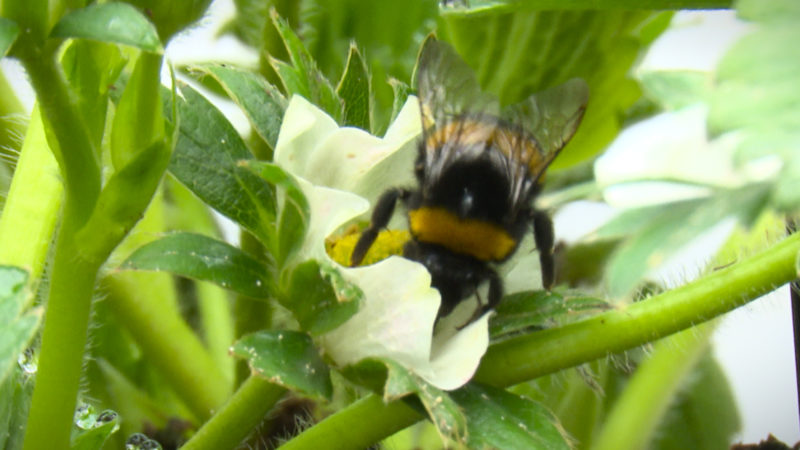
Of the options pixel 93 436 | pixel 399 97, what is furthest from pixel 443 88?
pixel 93 436

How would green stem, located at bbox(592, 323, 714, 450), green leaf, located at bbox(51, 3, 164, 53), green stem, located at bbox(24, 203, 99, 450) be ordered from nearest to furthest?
1. green leaf, located at bbox(51, 3, 164, 53)
2. green stem, located at bbox(24, 203, 99, 450)
3. green stem, located at bbox(592, 323, 714, 450)

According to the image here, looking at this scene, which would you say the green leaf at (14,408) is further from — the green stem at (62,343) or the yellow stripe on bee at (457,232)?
the yellow stripe on bee at (457,232)

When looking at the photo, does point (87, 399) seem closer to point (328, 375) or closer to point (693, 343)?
point (328, 375)

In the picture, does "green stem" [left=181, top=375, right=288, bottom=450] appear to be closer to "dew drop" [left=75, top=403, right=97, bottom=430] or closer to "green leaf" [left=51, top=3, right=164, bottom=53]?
"dew drop" [left=75, top=403, right=97, bottom=430]

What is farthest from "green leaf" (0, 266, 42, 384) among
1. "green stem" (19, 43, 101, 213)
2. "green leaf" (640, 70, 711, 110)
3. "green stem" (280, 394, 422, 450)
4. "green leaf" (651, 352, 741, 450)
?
"green leaf" (651, 352, 741, 450)

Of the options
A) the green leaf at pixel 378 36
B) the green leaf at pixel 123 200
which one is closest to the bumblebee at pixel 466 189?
the green leaf at pixel 123 200

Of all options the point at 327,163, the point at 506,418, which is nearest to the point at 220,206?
the point at 327,163

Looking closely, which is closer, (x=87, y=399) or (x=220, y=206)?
(x=220, y=206)
